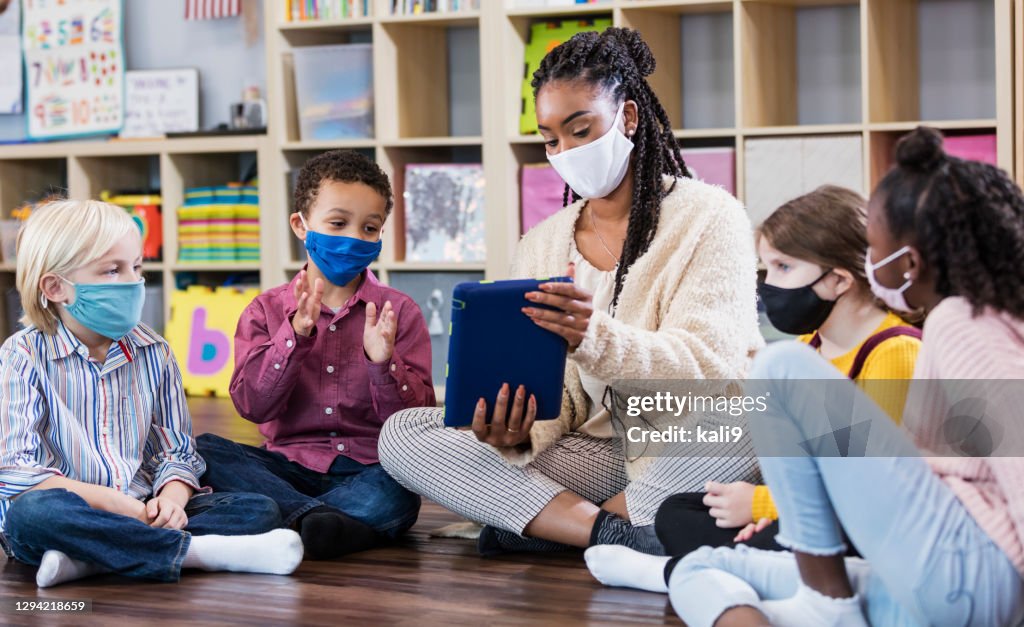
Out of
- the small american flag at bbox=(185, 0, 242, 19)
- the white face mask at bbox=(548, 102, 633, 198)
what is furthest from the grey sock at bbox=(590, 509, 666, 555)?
the small american flag at bbox=(185, 0, 242, 19)

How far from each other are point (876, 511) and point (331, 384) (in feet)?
3.81

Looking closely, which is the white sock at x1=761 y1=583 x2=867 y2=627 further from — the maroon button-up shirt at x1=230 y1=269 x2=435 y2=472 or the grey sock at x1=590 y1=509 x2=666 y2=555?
the maroon button-up shirt at x1=230 y1=269 x2=435 y2=472

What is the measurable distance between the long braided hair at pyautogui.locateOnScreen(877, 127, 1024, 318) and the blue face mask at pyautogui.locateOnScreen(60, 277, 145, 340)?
119 centimetres

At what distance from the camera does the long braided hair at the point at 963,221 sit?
124 cm

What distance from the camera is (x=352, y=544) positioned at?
199cm

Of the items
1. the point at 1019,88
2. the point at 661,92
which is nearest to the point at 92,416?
the point at 661,92

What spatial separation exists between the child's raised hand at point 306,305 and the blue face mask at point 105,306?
0.83 ft

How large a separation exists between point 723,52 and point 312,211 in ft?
6.52

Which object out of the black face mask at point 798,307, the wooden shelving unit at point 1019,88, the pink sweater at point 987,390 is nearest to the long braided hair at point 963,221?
the pink sweater at point 987,390

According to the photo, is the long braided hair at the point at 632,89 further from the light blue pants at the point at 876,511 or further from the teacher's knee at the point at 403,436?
the light blue pants at the point at 876,511

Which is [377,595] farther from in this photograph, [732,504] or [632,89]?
[632,89]

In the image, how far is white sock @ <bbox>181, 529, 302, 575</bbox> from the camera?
72.4 inches

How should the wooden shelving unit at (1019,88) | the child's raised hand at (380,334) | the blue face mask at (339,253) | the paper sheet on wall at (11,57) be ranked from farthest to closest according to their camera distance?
the paper sheet on wall at (11,57), the wooden shelving unit at (1019,88), the blue face mask at (339,253), the child's raised hand at (380,334)

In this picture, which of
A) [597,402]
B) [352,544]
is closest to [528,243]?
[597,402]
